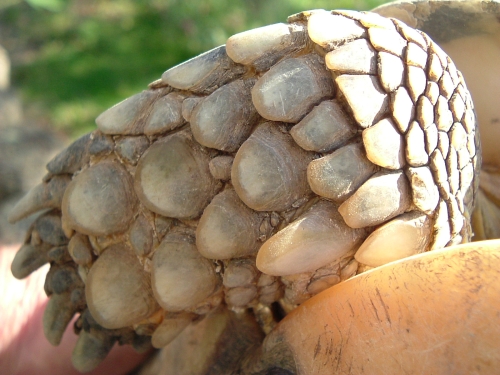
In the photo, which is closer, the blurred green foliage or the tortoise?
the tortoise

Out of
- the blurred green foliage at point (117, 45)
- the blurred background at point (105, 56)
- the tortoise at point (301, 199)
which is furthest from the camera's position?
the blurred green foliage at point (117, 45)

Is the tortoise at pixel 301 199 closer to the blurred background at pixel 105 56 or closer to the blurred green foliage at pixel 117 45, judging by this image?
the blurred background at pixel 105 56

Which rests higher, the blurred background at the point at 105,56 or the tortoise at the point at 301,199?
the tortoise at the point at 301,199

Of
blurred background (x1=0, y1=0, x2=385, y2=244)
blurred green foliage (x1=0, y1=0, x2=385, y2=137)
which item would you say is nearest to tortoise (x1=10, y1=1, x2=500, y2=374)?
blurred background (x1=0, y1=0, x2=385, y2=244)

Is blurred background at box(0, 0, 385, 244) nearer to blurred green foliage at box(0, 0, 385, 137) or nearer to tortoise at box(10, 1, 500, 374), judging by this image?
blurred green foliage at box(0, 0, 385, 137)

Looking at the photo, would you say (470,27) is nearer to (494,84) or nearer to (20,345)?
(494,84)

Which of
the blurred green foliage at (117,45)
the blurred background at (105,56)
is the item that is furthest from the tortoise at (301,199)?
the blurred green foliage at (117,45)

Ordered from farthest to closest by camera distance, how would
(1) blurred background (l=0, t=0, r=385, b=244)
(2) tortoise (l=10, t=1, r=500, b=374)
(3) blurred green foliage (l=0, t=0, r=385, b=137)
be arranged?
(3) blurred green foliage (l=0, t=0, r=385, b=137) < (1) blurred background (l=0, t=0, r=385, b=244) < (2) tortoise (l=10, t=1, r=500, b=374)
